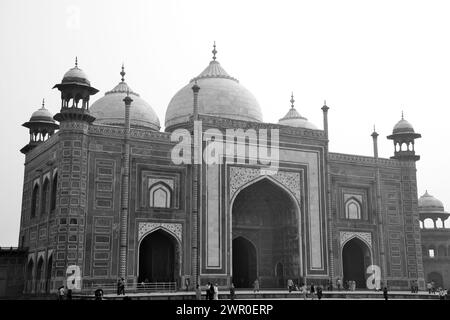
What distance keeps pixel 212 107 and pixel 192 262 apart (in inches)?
234

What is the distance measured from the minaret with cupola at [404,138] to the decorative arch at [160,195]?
9.29 metres

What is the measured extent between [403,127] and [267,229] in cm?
656

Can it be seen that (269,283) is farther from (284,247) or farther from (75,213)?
(75,213)

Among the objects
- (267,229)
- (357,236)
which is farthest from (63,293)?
(357,236)

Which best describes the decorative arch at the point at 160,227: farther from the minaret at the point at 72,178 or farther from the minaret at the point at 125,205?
the minaret at the point at 72,178

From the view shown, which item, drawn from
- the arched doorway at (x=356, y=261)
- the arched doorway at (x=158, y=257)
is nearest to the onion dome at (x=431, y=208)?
the arched doorway at (x=356, y=261)

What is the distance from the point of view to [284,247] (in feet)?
69.9

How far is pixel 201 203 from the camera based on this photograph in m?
19.1

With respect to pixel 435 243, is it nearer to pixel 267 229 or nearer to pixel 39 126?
pixel 267 229

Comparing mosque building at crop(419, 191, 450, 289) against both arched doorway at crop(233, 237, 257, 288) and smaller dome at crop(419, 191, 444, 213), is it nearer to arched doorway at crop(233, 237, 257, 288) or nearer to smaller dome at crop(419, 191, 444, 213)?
smaller dome at crop(419, 191, 444, 213)

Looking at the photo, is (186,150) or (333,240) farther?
(333,240)

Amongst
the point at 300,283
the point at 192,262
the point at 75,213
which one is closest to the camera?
the point at 75,213
